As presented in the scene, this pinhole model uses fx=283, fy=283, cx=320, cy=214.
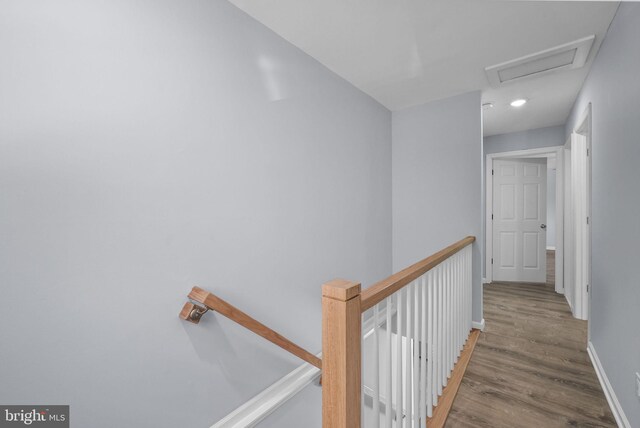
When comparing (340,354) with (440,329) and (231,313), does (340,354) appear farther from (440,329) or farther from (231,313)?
(440,329)

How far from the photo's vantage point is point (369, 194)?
294cm

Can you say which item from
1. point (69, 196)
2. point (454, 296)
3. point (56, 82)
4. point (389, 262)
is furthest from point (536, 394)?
point (56, 82)

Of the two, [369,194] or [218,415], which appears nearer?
[218,415]

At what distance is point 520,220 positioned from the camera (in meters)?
4.51

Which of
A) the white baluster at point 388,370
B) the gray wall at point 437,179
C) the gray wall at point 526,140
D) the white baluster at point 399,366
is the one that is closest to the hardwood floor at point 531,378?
the gray wall at point 437,179

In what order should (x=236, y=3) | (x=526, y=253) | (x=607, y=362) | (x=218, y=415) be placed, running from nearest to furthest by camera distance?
(x=218, y=415) < (x=236, y=3) < (x=607, y=362) < (x=526, y=253)

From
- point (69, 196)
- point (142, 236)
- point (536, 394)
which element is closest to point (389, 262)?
point (536, 394)

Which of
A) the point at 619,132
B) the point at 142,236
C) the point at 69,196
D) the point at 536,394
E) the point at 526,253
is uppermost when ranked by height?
the point at 619,132

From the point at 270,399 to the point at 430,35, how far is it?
261 centimetres

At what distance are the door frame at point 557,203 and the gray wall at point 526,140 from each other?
0.06 meters

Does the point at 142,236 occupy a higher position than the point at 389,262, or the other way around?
the point at 142,236

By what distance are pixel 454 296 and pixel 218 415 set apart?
1.71 metres

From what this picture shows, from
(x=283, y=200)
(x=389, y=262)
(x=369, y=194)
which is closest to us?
(x=283, y=200)

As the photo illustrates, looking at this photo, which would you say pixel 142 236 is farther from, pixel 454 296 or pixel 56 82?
pixel 454 296
